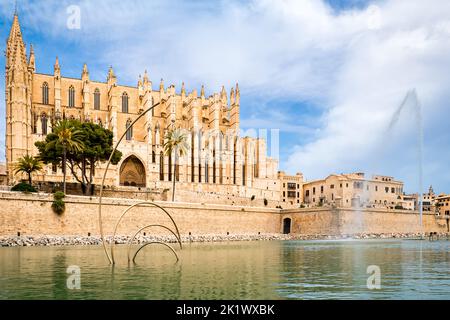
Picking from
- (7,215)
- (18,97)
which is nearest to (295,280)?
(7,215)

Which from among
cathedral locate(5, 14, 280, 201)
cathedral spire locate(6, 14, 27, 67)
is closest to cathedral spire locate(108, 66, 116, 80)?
cathedral locate(5, 14, 280, 201)

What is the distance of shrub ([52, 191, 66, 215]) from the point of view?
39.7 meters

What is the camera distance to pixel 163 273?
18172mm

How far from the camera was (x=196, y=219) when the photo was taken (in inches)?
1975

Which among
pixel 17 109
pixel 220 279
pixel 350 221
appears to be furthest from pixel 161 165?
pixel 220 279

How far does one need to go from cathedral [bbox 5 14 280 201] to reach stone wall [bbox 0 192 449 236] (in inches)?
304

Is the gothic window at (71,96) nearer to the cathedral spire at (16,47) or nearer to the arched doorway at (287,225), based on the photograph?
the cathedral spire at (16,47)

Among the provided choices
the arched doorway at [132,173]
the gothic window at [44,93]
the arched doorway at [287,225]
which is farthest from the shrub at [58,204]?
the arched doorway at [287,225]

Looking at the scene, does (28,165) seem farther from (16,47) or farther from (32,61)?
(32,61)

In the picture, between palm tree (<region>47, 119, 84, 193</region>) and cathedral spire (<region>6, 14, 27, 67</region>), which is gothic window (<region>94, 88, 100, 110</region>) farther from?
palm tree (<region>47, 119, 84, 193</region>)

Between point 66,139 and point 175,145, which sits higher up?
point 175,145

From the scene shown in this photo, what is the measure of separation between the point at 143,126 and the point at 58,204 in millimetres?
29493

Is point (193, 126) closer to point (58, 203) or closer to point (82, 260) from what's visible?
point (58, 203)

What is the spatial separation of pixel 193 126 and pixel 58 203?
30.6 m
